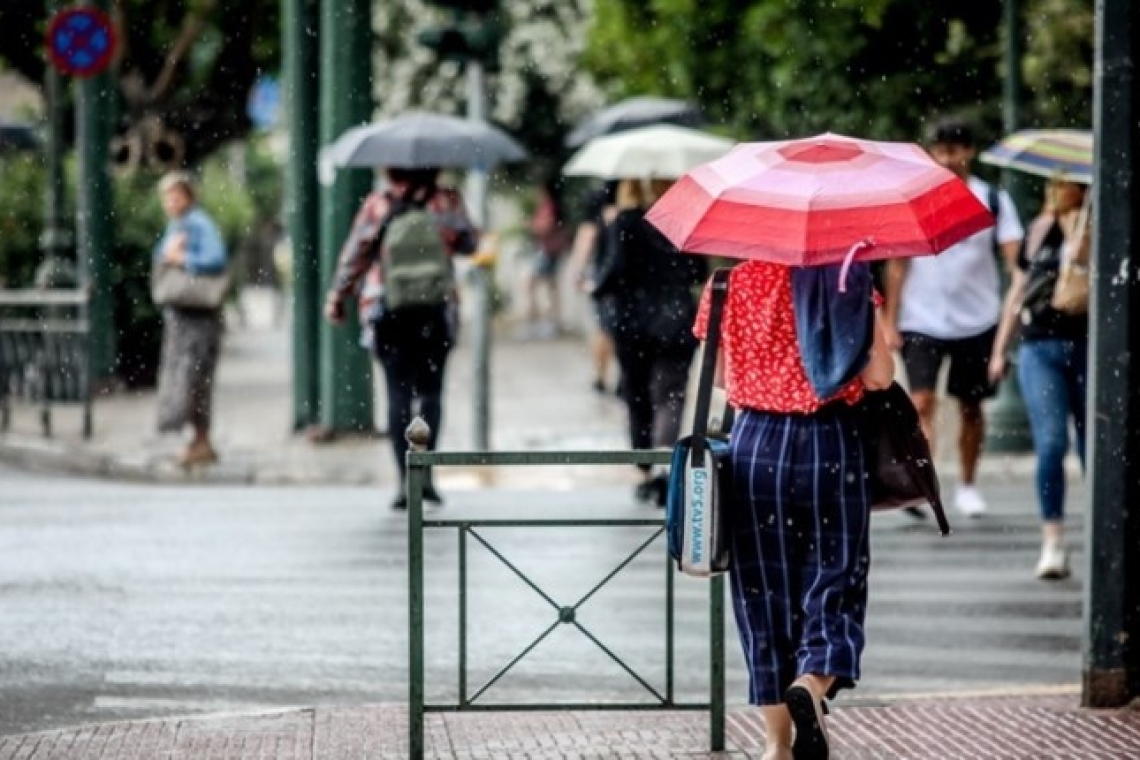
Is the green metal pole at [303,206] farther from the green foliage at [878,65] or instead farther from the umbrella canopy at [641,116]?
the green foliage at [878,65]

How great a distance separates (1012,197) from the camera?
51.5ft

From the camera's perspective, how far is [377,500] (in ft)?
46.5

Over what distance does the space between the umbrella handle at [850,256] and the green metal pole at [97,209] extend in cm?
1502

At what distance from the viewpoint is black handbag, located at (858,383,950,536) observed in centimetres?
648

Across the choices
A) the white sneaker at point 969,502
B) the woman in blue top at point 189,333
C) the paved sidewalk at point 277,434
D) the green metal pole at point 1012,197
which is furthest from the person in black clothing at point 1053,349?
the woman in blue top at point 189,333

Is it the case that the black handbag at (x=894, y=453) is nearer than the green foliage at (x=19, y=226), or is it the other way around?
the black handbag at (x=894, y=453)

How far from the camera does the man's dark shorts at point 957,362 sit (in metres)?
12.2

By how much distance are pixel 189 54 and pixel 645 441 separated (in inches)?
940

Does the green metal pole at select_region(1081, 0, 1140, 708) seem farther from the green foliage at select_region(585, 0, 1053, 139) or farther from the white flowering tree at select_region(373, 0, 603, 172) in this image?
the white flowering tree at select_region(373, 0, 603, 172)

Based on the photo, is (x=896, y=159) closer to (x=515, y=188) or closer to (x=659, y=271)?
(x=659, y=271)

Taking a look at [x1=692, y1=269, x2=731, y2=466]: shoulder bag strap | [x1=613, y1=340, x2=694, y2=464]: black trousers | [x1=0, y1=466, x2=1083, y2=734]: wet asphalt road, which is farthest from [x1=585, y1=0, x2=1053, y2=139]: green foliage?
[x1=692, y1=269, x2=731, y2=466]: shoulder bag strap

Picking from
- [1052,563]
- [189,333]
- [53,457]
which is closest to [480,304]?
[189,333]

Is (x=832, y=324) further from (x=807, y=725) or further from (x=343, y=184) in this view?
(x=343, y=184)

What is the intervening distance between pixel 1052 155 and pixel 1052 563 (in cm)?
184
